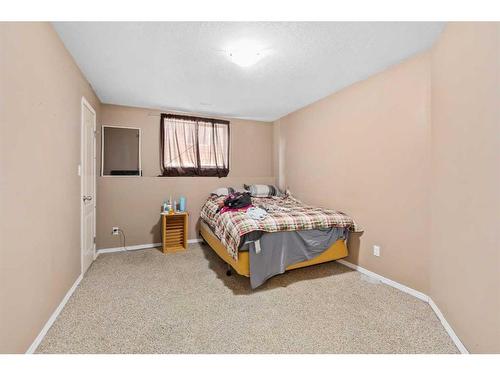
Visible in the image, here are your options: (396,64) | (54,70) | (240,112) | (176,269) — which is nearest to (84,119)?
(54,70)

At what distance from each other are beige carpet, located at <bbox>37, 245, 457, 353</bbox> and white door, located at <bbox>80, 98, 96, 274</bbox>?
368 mm

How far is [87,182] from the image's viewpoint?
2654 mm

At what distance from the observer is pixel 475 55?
137 cm

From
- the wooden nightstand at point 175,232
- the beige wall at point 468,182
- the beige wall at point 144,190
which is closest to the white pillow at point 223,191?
→ the beige wall at point 144,190

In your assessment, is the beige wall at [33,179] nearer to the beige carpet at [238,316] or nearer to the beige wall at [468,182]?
the beige carpet at [238,316]

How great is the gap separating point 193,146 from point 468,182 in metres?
3.64

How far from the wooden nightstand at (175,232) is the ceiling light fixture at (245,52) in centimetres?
232

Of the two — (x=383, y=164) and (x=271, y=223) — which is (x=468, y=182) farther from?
(x=271, y=223)

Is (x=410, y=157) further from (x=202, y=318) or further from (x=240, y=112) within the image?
(x=240, y=112)

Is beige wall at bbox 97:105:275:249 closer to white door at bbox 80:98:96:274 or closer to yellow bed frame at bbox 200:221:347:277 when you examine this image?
white door at bbox 80:98:96:274

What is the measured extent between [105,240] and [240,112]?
3092 mm

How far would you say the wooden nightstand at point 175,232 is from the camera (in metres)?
3.42

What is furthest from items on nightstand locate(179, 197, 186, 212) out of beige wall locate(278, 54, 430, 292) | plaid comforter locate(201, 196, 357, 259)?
beige wall locate(278, 54, 430, 292)

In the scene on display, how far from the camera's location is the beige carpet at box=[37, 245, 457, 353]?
1462 mm
